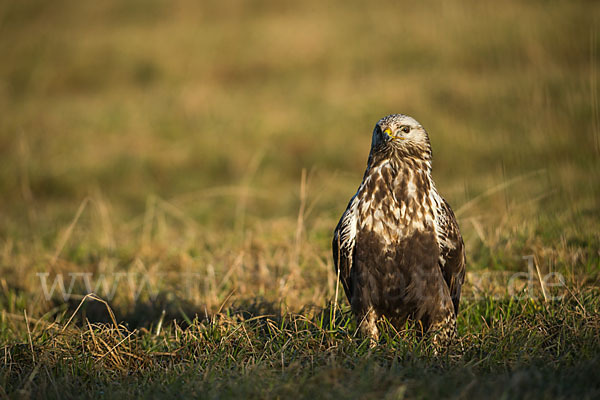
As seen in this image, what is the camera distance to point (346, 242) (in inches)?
141

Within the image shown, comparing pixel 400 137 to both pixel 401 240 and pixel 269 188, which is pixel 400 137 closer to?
pixel 401 240

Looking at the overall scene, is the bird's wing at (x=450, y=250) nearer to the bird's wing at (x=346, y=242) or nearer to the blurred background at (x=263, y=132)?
the bird's wing at (x=346, y=242)

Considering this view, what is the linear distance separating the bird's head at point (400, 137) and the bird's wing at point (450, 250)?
0.40 meters

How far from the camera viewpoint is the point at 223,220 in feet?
25.4

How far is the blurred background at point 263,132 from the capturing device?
497cm

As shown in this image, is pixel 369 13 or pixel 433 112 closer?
pixel 433 112

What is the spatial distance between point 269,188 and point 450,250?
634 centimetres

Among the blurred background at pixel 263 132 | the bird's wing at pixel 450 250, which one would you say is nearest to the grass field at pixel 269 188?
the blurred background at pixel 263 132

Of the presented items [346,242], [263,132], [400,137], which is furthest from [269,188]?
[400,137]

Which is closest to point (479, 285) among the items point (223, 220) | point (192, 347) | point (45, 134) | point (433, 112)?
point (192, 347)

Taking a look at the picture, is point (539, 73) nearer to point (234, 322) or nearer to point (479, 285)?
point (479, 285)

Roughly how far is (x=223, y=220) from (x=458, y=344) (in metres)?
4.91

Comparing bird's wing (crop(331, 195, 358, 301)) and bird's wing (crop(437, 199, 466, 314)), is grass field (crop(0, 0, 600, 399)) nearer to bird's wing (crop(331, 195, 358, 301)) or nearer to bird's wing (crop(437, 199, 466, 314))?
bird's wing (crop(331, 195, 358, 301))

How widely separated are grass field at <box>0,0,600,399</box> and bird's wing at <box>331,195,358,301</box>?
240 mm
